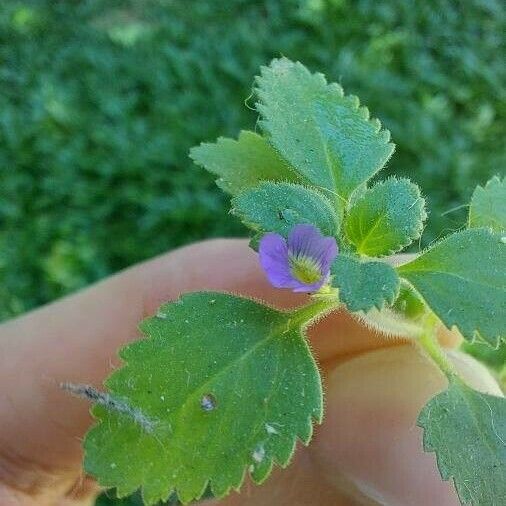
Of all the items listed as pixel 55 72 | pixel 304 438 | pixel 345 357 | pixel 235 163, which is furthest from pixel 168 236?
pixel 304 438

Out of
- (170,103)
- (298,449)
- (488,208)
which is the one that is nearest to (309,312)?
(488,208)

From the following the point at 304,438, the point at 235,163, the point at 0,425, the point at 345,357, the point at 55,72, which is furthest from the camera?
the point at 55,72

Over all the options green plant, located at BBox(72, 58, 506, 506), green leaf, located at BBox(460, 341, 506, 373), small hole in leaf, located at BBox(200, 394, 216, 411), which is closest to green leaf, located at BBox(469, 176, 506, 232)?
green plant, located at BBox(72, 58, 506, 506)

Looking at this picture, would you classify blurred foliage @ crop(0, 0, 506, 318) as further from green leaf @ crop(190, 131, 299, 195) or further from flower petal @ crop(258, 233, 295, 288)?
flower petal @ crop(258, 233, 295, 288)

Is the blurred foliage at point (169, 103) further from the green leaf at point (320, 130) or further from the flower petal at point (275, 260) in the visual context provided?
the flower petal at point (275, 260)

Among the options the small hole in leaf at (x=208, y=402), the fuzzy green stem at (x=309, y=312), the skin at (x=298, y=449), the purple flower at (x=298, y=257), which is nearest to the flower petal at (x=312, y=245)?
the purple flower at (x=298, y=257)

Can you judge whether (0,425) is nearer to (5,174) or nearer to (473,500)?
(473,500)
